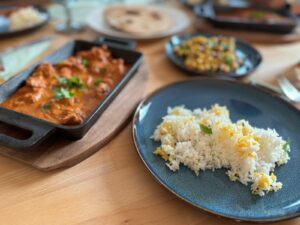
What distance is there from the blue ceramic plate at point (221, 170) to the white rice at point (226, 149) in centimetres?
3

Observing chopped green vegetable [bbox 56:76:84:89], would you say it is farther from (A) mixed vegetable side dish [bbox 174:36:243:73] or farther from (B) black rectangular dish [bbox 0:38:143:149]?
(A) mixed vegetable side dish [bbox 174:36:243:73]

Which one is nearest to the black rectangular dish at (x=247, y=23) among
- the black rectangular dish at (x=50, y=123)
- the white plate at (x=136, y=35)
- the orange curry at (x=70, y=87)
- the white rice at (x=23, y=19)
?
the white plate at (x=136, y=35)

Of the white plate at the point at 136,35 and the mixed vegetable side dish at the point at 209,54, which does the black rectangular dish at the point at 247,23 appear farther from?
the mixed vegetable side dish at the point at 209,54

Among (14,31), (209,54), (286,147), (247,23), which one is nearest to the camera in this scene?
(286,147)

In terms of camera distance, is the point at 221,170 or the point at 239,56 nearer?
the point at 221,170

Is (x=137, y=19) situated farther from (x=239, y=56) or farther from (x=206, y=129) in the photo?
(x=206, y=129)

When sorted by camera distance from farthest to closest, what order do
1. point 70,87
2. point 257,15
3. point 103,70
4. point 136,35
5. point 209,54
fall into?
point 257,15 → point 136,35 → point 209,54 → point 103,70 → point 70,87

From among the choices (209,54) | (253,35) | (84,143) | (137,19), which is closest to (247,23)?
(253,35)

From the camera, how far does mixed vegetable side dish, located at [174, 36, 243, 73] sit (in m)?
1.53

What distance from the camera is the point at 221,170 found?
970mm

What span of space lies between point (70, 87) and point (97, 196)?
544mm

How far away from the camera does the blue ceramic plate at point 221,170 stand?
2.77ft

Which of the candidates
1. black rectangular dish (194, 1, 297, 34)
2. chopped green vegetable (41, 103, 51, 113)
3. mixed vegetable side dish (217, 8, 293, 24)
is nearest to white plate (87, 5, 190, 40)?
black rectangular dish (194, 1, 297, 34)

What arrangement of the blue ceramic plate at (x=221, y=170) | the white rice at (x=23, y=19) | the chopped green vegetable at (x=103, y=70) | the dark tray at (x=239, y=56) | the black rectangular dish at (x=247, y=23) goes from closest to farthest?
1. the blue ceramic plate at (x=221, y=170)
2. the chopped green vegetable at (x=103, y=70)
3. the dark tray at (x=239, y=56)
4. the white rice at (x=23, y=19)
5. the black rectangular dish at (x=247, y=23)
